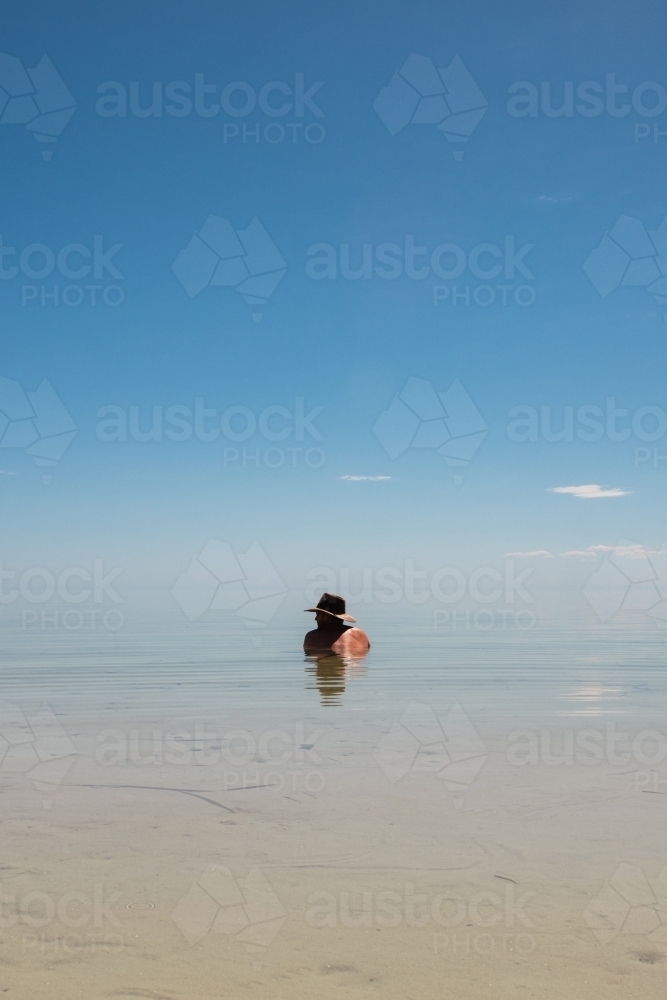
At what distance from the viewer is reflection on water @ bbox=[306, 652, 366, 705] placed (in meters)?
11.3

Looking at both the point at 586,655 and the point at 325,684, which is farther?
the point at 586,655

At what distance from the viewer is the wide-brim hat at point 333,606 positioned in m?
16.7

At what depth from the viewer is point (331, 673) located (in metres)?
14.3

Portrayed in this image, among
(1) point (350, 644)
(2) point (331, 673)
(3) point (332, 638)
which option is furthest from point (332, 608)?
(2) point (331, 673)

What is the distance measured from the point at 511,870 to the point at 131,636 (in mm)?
22940

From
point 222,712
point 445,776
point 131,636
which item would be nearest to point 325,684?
point 222,712

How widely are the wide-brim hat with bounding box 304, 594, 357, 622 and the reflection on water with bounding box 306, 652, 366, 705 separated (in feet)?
3.22

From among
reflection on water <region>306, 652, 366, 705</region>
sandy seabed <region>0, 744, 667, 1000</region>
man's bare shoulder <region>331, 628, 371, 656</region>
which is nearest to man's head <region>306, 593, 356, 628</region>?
man's bare shoulder <region>331, 628, 371, 656</region>

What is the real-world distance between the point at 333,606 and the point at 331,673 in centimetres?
276

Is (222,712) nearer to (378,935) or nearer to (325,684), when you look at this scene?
(325,684)

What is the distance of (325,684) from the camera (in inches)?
492

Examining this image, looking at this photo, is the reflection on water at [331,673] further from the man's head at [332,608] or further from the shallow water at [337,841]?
the man's head at [332,608]

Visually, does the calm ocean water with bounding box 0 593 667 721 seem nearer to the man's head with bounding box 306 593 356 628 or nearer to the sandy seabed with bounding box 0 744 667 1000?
the man's head with bounding box 306 593 356 628

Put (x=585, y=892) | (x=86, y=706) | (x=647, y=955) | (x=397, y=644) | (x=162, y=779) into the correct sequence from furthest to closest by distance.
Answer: (x=397, y=644) < (x=86, y=706) < (x=162, y=779) < (x=585, y=892) < (x=647, y=955)
